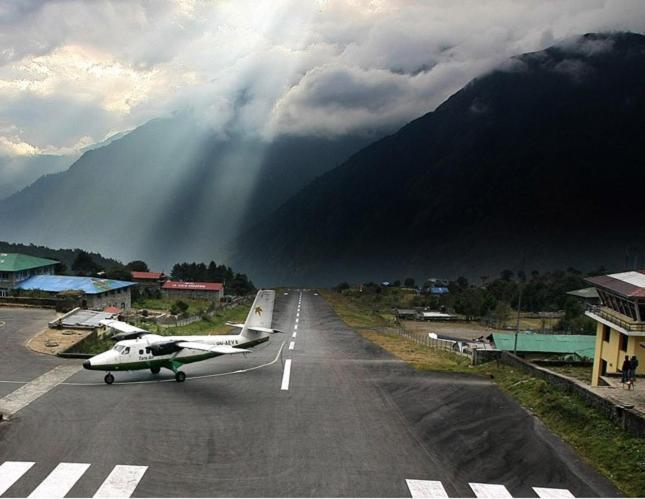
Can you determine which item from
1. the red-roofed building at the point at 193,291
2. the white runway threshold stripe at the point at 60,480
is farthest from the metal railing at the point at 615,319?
the red-roofed building at the point at 193,291

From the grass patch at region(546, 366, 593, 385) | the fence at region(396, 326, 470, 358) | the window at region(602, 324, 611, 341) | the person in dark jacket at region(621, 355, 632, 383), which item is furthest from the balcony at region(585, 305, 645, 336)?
the person in dark jacket at region(621, 355, 632, 383)

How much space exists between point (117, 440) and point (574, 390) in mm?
19510

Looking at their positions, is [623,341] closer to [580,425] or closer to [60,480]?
[580,425]

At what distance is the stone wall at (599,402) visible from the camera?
19156mm

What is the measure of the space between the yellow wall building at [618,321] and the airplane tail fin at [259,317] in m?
21.9

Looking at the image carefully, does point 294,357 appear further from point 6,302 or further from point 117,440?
point 6,302

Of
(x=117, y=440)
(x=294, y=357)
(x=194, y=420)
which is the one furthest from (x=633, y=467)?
(x=294, y=357)

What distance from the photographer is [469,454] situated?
→ 61.9 feet

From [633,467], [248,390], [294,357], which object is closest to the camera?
[633,467]

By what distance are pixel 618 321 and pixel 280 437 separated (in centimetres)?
2999

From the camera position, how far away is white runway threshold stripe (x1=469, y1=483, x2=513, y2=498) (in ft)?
52.1

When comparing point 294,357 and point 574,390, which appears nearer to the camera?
point 574,390

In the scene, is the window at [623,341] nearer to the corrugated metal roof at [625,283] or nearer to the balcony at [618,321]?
the balcony at [618,321]

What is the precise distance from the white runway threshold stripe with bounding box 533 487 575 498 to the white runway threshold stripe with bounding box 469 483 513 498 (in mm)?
958
